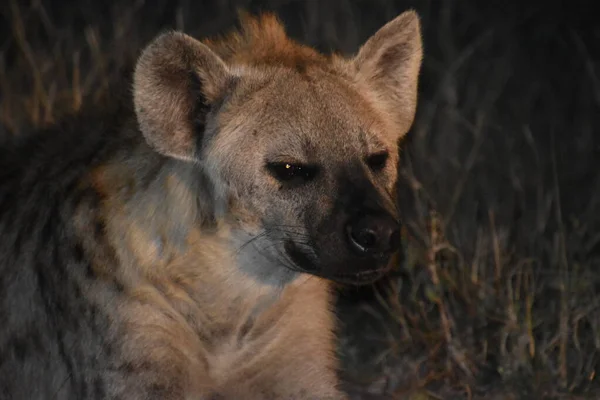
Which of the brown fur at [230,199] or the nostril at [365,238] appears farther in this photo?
the brown fur at [230,199]

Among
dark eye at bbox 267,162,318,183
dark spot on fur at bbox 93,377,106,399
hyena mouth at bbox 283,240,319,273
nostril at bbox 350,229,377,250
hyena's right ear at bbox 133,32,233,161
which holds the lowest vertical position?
dark spot on fur at bbox 93,377,106,399

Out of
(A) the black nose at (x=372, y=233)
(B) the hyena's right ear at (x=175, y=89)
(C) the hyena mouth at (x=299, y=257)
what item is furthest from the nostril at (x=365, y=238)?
(B) the hyena's right ear at (x=175, y=89)

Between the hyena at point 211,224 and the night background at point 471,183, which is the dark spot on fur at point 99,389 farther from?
the night background at point 471,183

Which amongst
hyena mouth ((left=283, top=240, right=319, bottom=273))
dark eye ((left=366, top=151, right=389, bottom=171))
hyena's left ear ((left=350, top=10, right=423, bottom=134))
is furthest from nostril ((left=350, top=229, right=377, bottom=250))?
hyena's left ear ((left=350, top=10, right=423, bottom=134))

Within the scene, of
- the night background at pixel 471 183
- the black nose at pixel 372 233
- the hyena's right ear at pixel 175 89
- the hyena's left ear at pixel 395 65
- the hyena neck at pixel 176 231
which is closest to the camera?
the black nose at pixel 372 233

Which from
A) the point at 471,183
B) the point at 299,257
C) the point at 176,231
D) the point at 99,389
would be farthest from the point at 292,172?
the point at 471,183

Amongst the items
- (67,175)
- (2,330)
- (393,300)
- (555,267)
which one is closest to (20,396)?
(2,330)

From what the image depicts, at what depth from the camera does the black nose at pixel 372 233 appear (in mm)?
2861

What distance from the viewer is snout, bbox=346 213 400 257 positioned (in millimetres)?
2863

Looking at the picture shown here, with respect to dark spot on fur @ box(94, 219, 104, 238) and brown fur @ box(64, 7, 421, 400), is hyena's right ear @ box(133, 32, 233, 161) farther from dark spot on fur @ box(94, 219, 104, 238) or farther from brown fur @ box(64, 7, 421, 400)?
dark spot on fur @ box(94, 219, 104, 238)

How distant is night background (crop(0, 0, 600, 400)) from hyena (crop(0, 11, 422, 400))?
421mm

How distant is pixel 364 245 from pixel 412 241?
162 cm

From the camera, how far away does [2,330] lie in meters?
3.31

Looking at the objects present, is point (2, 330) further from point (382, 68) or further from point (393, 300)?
point (393, 300)
